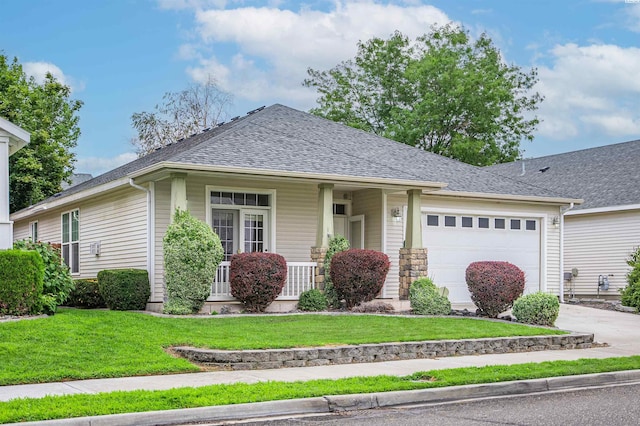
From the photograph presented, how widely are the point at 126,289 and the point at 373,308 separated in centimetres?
541

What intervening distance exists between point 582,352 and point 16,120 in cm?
2626

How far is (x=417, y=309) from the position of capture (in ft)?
58.0

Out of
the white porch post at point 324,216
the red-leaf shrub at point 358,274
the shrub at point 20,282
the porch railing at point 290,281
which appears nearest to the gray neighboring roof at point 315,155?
the white porch post at point 324,216

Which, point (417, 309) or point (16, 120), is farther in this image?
point (16, 120)

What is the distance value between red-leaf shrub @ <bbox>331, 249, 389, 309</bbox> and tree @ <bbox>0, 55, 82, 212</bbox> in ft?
64.5

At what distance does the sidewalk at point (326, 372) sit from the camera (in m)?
9.31

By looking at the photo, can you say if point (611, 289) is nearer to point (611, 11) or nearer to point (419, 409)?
point (611, 11)

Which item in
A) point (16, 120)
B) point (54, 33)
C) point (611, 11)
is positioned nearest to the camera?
point (611, 11)

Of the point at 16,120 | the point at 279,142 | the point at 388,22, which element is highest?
the point at 388,22

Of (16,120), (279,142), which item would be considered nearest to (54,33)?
(16,120)

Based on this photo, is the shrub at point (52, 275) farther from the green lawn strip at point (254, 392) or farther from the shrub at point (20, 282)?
the green lawn strip at point (254, 392)

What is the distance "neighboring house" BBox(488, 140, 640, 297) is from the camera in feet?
83.1

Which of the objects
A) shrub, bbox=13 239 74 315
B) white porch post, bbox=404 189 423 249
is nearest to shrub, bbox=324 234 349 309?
white porch post, bbox=404 189 423 249

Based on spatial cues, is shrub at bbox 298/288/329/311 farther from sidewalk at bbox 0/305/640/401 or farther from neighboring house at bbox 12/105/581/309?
sidewalk at bbox 0/305/640/401
